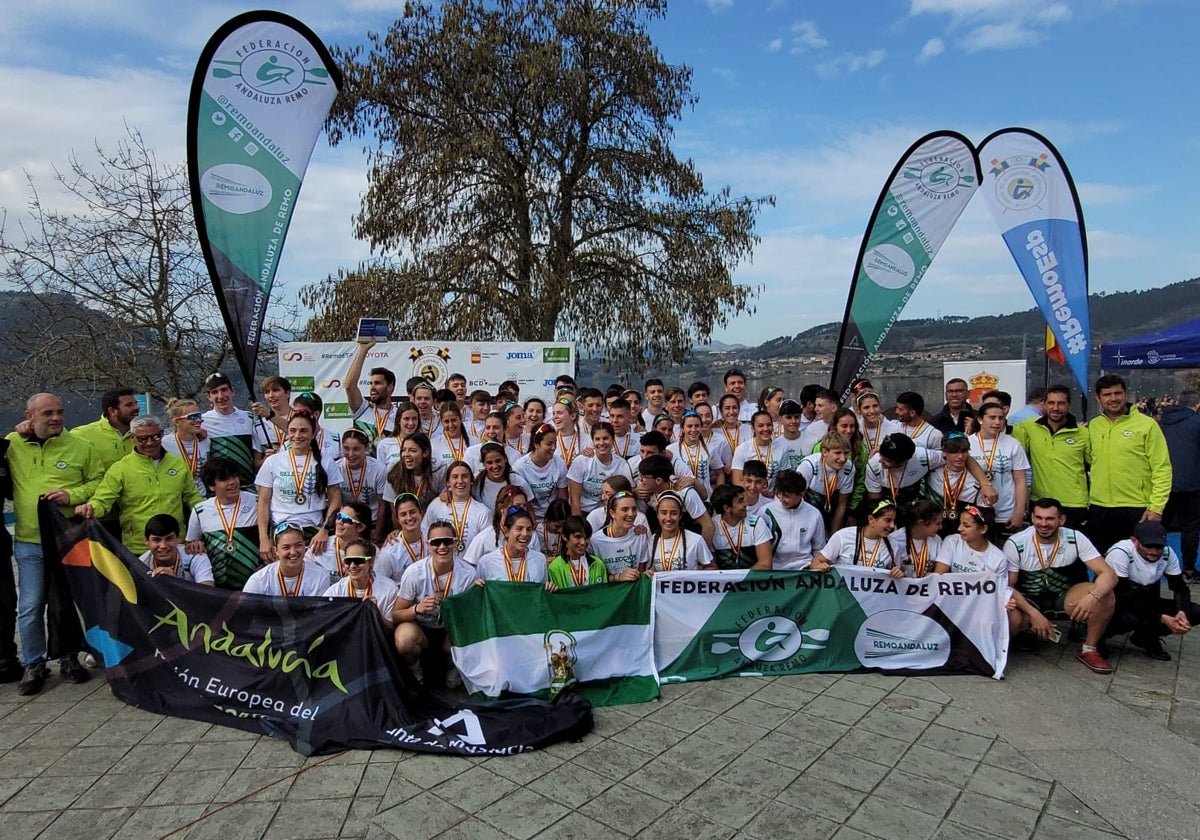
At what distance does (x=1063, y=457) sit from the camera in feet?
19.9

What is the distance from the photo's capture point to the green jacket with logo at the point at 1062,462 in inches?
238

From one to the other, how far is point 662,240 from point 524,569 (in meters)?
12.5

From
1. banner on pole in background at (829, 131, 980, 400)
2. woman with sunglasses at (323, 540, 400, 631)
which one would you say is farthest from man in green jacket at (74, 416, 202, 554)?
banner on pole in background at (829, 131, 980, 400)

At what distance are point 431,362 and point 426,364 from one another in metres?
0.09

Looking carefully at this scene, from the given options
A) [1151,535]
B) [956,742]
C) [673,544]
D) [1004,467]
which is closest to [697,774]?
[956,742]

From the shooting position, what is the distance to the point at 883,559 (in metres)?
5.24

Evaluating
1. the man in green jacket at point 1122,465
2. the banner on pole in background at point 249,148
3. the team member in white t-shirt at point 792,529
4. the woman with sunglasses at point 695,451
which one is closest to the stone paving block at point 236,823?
the banner on pole in background at point 249,148

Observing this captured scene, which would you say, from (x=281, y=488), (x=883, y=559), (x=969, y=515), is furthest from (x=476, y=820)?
(x=969, y=515)

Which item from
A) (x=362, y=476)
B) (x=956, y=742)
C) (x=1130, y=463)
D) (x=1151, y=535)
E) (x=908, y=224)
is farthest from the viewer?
(x=908, y=224)

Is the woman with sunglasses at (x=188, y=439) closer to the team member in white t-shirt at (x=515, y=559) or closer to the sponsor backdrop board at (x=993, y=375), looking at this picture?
the team member in white t-shirt at (x=515, y=559)

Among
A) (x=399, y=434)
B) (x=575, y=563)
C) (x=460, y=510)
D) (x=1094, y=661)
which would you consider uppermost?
(x=399, y=434)

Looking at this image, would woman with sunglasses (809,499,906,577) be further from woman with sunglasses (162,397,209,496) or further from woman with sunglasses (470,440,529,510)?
woman with sunglasses (162,397,209,496)

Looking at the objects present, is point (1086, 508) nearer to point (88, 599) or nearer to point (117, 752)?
point (117, 752)

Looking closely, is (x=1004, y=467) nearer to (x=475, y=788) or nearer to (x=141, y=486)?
(x=475, y=788)
